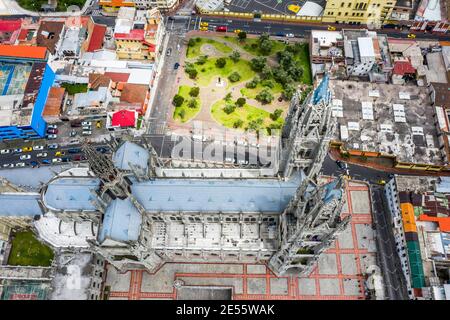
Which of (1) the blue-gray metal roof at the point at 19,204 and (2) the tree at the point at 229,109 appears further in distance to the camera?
(2) the tree at the point at 229,109

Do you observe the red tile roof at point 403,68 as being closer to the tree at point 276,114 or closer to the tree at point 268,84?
the tree at point 268,84

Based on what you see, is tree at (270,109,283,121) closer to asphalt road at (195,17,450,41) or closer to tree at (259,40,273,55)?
tree at (259,40,273,55)

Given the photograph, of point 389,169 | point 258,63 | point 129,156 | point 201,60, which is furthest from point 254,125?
point 129,156

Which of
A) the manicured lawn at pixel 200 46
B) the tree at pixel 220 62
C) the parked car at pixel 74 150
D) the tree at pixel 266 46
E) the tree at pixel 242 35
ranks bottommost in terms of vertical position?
the parked car at pixel 74 150

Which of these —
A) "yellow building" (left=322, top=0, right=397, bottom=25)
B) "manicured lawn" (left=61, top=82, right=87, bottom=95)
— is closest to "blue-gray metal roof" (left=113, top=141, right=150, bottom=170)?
"manicured lawn" (left=61, top=82, right=87, bottom=95)

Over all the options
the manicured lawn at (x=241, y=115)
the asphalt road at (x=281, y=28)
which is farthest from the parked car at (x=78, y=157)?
the asphalt road at (x=281, y=28)

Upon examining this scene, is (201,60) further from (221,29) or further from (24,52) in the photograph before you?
(24,52)
